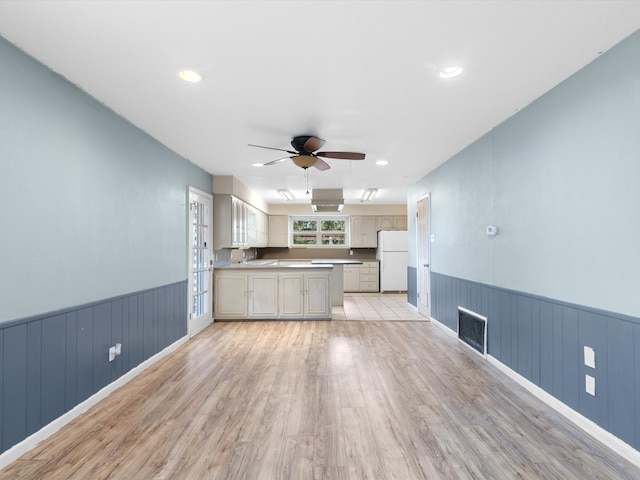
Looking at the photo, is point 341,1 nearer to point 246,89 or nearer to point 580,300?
point 246,89

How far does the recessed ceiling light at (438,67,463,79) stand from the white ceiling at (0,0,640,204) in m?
0.05

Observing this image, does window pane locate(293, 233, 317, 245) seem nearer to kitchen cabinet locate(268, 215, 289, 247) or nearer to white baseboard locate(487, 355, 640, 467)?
kitchen cabinet locate(268, 215, 289, 247)

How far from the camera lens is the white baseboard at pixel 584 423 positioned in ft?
6.39

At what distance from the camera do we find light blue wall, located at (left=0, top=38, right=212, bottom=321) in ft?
6.54

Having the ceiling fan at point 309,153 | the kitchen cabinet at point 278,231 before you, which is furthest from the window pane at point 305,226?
the ceiling fan at point 309,153

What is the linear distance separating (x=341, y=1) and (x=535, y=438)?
2846 millimetres

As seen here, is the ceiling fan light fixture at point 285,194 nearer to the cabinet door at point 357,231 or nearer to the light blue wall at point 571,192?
the cabinet door at point 357,231

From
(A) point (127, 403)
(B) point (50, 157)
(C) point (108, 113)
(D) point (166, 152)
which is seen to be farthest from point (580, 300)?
(D) point (166, 152)

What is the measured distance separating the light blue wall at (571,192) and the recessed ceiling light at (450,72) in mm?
846

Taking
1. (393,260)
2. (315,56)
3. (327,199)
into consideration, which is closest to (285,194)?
(327,199)

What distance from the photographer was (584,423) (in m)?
2.27

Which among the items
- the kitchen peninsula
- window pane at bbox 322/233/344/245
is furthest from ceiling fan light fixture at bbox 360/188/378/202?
the kitchen peninsula

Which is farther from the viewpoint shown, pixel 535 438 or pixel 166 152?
pixel 166 152

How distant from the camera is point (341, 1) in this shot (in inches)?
65.9
